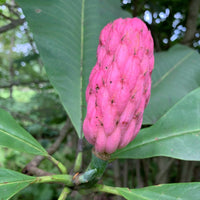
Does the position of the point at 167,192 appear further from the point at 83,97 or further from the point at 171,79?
the point at 171,79

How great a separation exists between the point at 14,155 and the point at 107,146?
216 centimetres

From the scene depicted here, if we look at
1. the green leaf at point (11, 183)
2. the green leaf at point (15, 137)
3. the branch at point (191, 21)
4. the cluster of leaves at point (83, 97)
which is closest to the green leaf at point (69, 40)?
the cluster of leaves at point (83, 97)

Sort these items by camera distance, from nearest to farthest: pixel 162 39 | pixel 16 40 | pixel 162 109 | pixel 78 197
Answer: pixel 162 109, pixel 162 39, pixel 78 197, pixel 16 40

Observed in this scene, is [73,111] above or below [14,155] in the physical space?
above

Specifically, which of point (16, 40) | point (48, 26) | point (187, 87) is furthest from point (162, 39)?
point (16, 40)

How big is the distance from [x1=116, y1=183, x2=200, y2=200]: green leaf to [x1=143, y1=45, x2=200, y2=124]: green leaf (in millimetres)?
296

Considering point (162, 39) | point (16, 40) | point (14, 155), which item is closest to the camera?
point (162, 39)

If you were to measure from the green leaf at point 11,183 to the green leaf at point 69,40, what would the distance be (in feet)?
0.88

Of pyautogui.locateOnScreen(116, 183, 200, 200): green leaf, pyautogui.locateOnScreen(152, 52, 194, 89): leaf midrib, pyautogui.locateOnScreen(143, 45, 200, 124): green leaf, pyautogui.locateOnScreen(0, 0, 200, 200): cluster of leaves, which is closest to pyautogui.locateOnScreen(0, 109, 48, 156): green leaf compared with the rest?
pyautogui.locateOnScreen(0, 0, 200, 200): cluster of leaves

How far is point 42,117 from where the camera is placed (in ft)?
8.54

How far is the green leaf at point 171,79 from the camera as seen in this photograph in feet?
3.19

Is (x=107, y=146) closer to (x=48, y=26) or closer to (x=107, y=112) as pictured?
(x=107, y=112)

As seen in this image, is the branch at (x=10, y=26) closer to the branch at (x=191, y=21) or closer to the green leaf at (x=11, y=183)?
the green leaf at (x=11, y=183)

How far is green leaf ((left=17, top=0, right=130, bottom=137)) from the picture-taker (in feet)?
2.78
